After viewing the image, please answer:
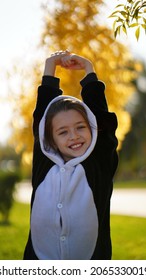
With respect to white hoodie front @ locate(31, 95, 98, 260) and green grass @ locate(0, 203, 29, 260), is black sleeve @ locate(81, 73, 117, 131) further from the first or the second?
green grass @ locate(0, 203, 29, 260)

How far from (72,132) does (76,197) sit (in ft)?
1.10

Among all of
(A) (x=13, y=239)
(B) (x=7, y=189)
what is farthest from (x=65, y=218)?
(B) (x=7, y=189)

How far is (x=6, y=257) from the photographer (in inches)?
229

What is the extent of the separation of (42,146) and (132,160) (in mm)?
32084

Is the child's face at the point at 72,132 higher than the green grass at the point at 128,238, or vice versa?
the child's face at the point at 72,132

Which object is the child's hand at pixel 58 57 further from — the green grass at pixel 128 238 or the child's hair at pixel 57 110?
the green grass at pixel 128 238

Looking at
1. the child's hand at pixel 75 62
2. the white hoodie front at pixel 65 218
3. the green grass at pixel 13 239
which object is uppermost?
the child's hand at pixel 75 62

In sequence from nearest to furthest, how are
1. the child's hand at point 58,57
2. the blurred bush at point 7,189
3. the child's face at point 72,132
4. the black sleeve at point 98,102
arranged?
the child's face at point 72,132, the black sleeve at point 98,102, the child's hand at point 58,57, the blurred bush at point 7,189

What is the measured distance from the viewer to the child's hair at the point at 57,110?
299 centimetres

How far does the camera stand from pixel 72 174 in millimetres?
2902

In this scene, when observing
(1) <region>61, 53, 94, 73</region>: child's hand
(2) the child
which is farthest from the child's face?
(1) <region>61, 53, 94, 73</region>: child's hand

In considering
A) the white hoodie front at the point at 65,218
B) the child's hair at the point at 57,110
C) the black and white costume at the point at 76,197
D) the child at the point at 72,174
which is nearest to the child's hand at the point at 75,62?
the child at the point at 72,174

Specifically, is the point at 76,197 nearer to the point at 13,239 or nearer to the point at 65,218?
the point at 65,218
